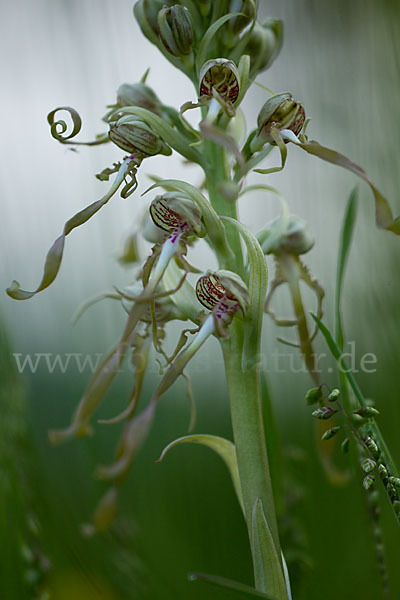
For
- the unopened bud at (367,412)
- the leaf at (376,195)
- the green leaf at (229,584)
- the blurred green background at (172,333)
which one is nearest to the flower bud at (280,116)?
the leaf at (376,195)

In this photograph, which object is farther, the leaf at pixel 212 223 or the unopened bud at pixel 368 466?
the leaf at pixel 212 223

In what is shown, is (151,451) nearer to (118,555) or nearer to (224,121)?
(118,555)

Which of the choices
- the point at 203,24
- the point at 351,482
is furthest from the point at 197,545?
the point at 203,24

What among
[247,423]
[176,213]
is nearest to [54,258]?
[176,213]

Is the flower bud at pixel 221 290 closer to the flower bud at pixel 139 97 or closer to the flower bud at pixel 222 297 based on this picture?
the flower bud at pixel 222 297

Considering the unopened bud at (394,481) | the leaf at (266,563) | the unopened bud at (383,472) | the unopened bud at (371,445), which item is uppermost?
the unopened bud at (371,445)

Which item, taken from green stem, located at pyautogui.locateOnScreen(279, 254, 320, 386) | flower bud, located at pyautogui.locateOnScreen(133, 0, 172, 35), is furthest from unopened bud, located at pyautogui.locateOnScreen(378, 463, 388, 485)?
flower bud, located at pyautogui.locateOnScreen(133, 0, 172, 35)
